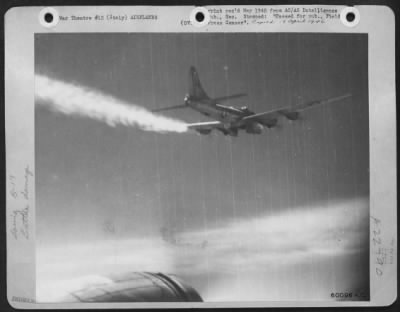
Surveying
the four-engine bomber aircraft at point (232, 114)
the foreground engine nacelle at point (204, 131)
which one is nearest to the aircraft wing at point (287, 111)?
the four-engine bomber aircraft at point (232, 114)

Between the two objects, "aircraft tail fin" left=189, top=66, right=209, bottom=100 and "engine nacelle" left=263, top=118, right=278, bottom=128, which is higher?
"aircraft tail fin" left=189, top=66, right=209, bottom=100

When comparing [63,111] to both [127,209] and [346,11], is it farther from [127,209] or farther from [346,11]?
[346,11]

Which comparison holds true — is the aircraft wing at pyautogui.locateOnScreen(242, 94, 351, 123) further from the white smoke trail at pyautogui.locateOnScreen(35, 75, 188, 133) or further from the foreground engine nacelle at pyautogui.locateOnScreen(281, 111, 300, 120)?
the white smoke trail at pyautogui.locateOnScreen(35, 75, 188, 133)

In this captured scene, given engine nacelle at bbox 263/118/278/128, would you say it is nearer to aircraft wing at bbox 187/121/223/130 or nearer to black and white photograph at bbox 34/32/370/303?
black and white photograph at bbox 34/32/370/303

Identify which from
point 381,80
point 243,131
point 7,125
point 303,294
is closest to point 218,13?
point 243,131

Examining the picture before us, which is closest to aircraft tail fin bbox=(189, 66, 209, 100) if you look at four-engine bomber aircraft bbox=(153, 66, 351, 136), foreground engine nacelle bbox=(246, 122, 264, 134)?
four-engine bomber aircraft bbox=(153, 66, 351, 136)

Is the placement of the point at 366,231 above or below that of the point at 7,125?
below
